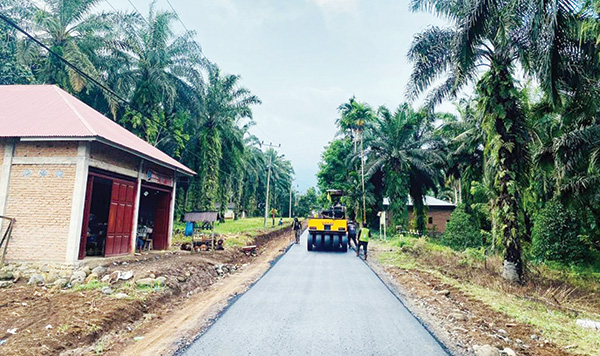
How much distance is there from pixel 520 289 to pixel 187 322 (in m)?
9.51

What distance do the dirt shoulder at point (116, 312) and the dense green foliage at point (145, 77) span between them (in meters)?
11.9

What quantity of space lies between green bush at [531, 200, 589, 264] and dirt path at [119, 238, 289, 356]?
617 inches

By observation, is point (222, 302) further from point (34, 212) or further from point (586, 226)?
point (586, 226)

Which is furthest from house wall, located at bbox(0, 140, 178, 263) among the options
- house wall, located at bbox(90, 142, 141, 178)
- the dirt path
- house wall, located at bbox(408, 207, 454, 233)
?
house wall, located at bbox(408, 207, 454, 233)

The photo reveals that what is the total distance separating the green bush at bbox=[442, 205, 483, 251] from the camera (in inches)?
869

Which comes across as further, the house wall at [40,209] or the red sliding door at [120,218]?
the red sliding door at [120,218]

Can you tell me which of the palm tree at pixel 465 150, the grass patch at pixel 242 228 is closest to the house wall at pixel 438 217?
the palm tree at pixel 465 150

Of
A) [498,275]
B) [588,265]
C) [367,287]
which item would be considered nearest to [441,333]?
[367,287]

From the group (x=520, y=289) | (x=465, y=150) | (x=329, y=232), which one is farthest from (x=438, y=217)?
(x=520, y=289)

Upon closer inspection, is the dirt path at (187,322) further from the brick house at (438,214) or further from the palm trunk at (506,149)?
the brick house at (438,214)

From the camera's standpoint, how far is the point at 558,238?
1728 centimetres

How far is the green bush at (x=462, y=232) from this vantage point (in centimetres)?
2206

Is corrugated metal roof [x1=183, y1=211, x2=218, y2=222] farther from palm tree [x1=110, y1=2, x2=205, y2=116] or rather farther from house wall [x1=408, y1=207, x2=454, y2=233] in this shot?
house wall [x1=408, y1=207, x2=454, y2=233]

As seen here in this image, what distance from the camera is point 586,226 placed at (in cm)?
1667
